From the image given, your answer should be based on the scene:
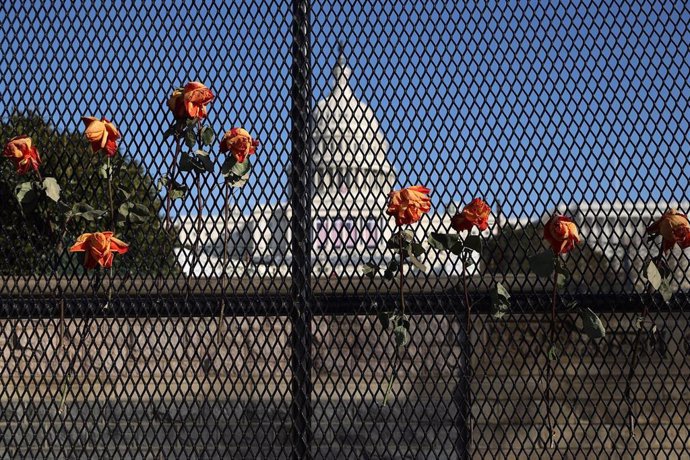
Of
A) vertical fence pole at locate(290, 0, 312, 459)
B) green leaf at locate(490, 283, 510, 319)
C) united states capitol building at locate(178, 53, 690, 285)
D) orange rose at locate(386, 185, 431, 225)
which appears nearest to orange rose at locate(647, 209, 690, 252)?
united states capitol building at locate(178, 53, 690, 285)

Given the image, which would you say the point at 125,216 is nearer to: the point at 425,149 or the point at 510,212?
the point at 425,149

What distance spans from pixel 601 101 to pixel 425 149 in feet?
1.50

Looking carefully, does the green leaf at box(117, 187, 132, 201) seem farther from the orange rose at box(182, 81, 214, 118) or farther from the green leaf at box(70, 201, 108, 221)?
the orange rose at box(182, 81, 214, 118)

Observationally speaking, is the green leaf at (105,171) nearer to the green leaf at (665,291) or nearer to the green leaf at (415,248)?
the green leaf at (415,248)

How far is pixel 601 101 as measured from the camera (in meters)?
1.88

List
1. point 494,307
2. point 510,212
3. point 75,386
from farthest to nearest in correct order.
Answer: point 75,386 → point 510,212 → point 494,307

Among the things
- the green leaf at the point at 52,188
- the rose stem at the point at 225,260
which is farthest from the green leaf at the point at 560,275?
the green leaf at the point at 52,188

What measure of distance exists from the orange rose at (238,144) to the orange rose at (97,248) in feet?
1.16

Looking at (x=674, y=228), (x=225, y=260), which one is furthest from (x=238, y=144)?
(x=674, y=228)

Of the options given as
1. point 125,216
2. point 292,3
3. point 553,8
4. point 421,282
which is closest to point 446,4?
point 553,8

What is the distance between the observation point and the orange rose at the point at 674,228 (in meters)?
1.75

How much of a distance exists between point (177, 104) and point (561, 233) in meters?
0.98

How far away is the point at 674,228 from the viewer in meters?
1.75

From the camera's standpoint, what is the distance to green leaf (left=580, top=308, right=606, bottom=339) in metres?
1.71
